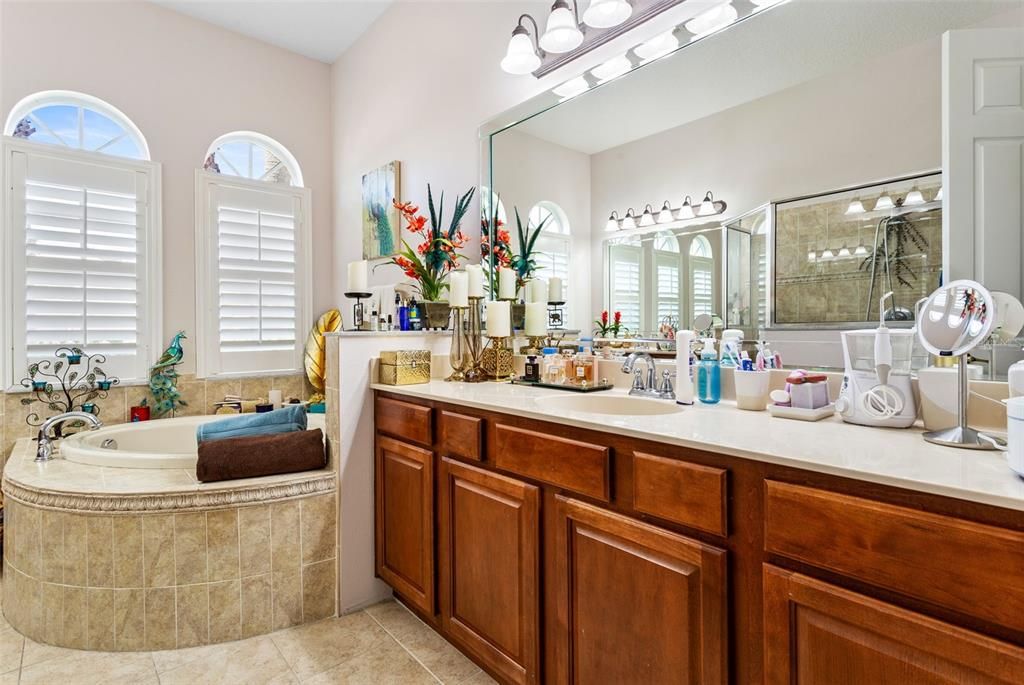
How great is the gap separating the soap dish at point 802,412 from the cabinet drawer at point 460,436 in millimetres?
826

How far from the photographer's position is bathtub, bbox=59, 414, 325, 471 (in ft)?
7.23

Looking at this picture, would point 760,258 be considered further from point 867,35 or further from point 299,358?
point 299,358

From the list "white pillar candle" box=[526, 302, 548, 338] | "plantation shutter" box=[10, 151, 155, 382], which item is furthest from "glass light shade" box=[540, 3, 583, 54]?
"plantation shutter" box=[10, 151, 155, 382]

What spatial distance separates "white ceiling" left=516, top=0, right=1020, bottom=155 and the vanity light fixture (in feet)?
0.44

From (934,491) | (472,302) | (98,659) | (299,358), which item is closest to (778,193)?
(934,491)

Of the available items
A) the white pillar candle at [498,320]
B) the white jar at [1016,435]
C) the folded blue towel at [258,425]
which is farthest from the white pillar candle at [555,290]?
the white jar at [1016,435]

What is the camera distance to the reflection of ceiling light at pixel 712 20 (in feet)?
5.29

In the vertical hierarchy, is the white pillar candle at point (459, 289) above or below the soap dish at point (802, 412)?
above

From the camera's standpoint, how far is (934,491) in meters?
0.79

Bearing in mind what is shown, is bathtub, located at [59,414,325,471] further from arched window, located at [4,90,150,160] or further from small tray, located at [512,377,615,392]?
arched window, located at [4,90,150,160]

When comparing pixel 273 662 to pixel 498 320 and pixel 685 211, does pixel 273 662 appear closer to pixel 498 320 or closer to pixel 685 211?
pixel 498 320

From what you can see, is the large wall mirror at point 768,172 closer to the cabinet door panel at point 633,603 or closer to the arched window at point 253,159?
the cabinet door panel at point 633,603

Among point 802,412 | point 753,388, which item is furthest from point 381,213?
point 802,412

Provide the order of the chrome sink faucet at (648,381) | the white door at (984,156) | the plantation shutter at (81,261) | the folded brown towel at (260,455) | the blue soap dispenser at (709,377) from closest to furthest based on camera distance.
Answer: the white door at (984,156) → the blue soap dispenser at (709,377) → the chrome sink faucet at (648,381) → the folded brown towel at (260,455) → the plantation shutter at (81,261)
